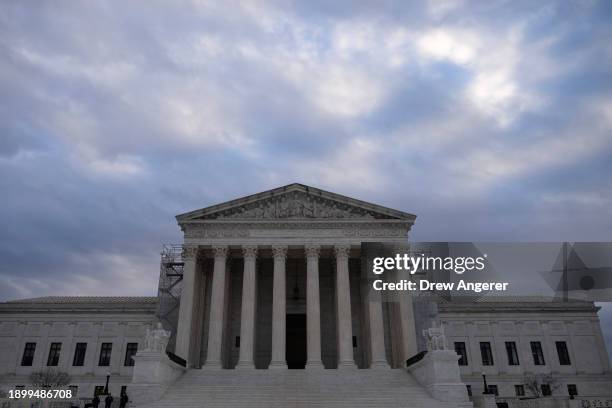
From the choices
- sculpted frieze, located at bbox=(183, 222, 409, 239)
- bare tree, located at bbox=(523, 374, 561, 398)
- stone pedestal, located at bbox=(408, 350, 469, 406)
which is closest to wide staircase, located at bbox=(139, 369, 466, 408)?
stone pedestal, located at bbox=(408, 350, 469, 406)

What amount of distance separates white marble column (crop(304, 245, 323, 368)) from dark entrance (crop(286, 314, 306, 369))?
18.8 ft

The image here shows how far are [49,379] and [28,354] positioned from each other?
6.12 m

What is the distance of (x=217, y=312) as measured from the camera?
129 ft

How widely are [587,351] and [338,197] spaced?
3058cm

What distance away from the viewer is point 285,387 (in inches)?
1284

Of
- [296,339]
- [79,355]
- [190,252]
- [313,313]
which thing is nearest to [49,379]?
[79,355]

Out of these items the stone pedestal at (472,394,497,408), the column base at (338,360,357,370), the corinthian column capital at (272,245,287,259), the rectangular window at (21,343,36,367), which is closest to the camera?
the stone pedestal at (472,394,497,408)

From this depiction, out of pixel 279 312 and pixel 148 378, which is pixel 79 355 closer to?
pixel 148 378

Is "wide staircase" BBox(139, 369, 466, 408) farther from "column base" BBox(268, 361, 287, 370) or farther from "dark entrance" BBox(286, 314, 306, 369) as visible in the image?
"dark entrance" BBox(286, 314, 306, 369)

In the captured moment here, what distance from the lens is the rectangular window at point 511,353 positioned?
4925cm

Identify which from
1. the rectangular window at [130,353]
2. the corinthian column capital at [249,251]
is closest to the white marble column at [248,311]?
the corinthian column capital at [249,251]

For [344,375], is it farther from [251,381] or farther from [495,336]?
[495,336]

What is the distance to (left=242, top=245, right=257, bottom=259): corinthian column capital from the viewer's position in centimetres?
4109

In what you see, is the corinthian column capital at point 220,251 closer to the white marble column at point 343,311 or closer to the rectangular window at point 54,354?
the white marble column at point 343,311
